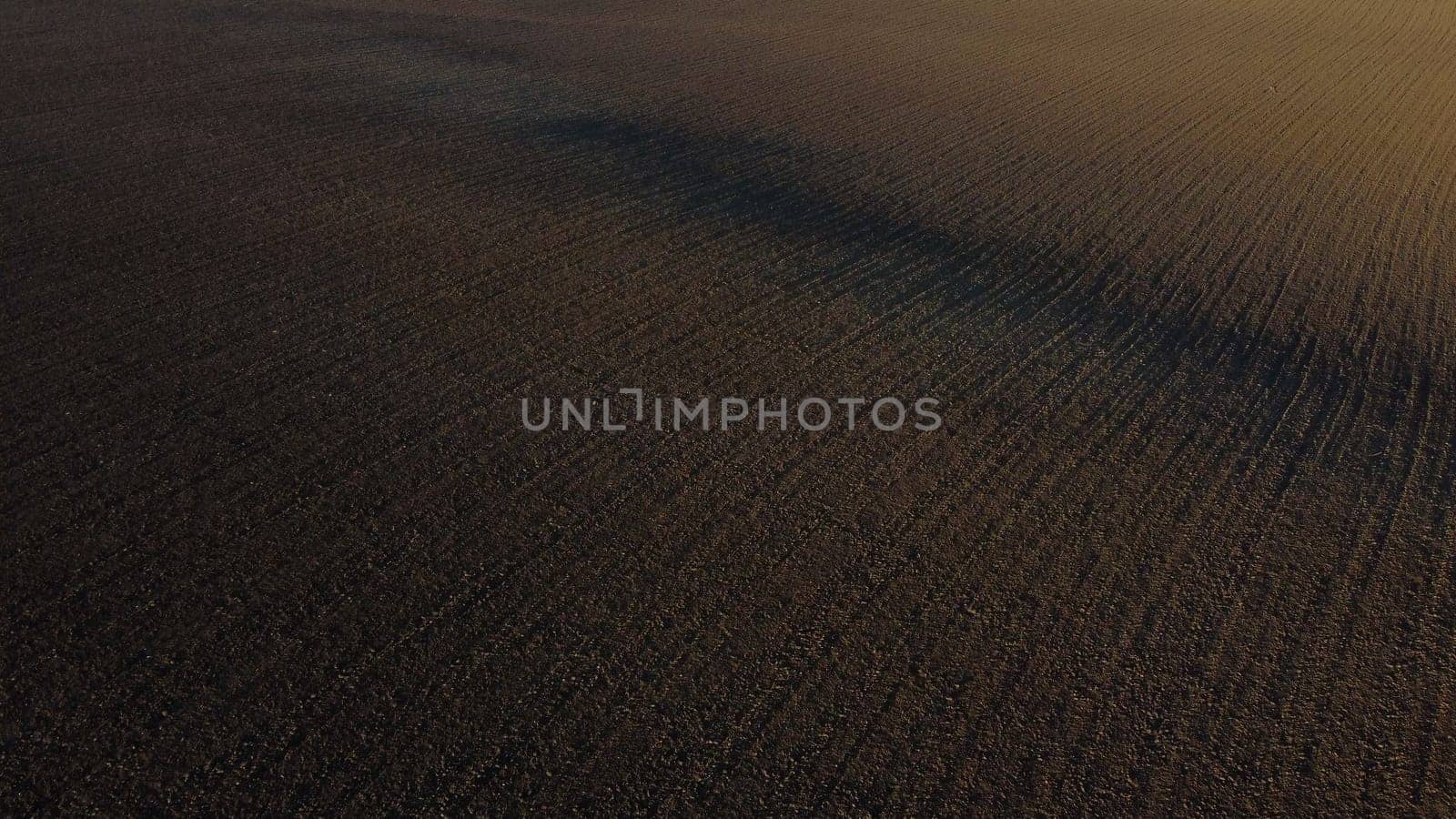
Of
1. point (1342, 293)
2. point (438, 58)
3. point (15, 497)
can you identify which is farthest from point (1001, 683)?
point (438, 58)

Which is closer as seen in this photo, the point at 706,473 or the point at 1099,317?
the point at 706,473

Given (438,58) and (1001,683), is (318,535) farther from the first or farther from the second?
(438,58)

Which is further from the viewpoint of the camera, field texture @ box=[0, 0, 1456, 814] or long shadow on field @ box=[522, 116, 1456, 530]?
long shadow on field @ box=[522, 116, 1456, 530]

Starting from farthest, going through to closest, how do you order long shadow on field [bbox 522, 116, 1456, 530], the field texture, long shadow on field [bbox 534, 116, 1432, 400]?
long shadow on field [bbox 534, 116, 1432, 400] < long shadow on field [bbox 522, 116, 1456, 530] < the field texture

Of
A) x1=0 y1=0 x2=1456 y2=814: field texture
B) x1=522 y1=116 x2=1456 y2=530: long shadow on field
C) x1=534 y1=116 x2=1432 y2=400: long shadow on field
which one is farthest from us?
x1=534 y1=116 x2=1432 y2=400: long shadow on field

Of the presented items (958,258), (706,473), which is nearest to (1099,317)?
(958,258)

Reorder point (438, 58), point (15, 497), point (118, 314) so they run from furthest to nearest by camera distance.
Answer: point (438, 58)
point (118, 314)
point (15, 497)

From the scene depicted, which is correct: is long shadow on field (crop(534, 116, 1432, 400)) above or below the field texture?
above

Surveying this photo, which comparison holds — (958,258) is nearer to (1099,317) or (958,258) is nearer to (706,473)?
(1099,317)
